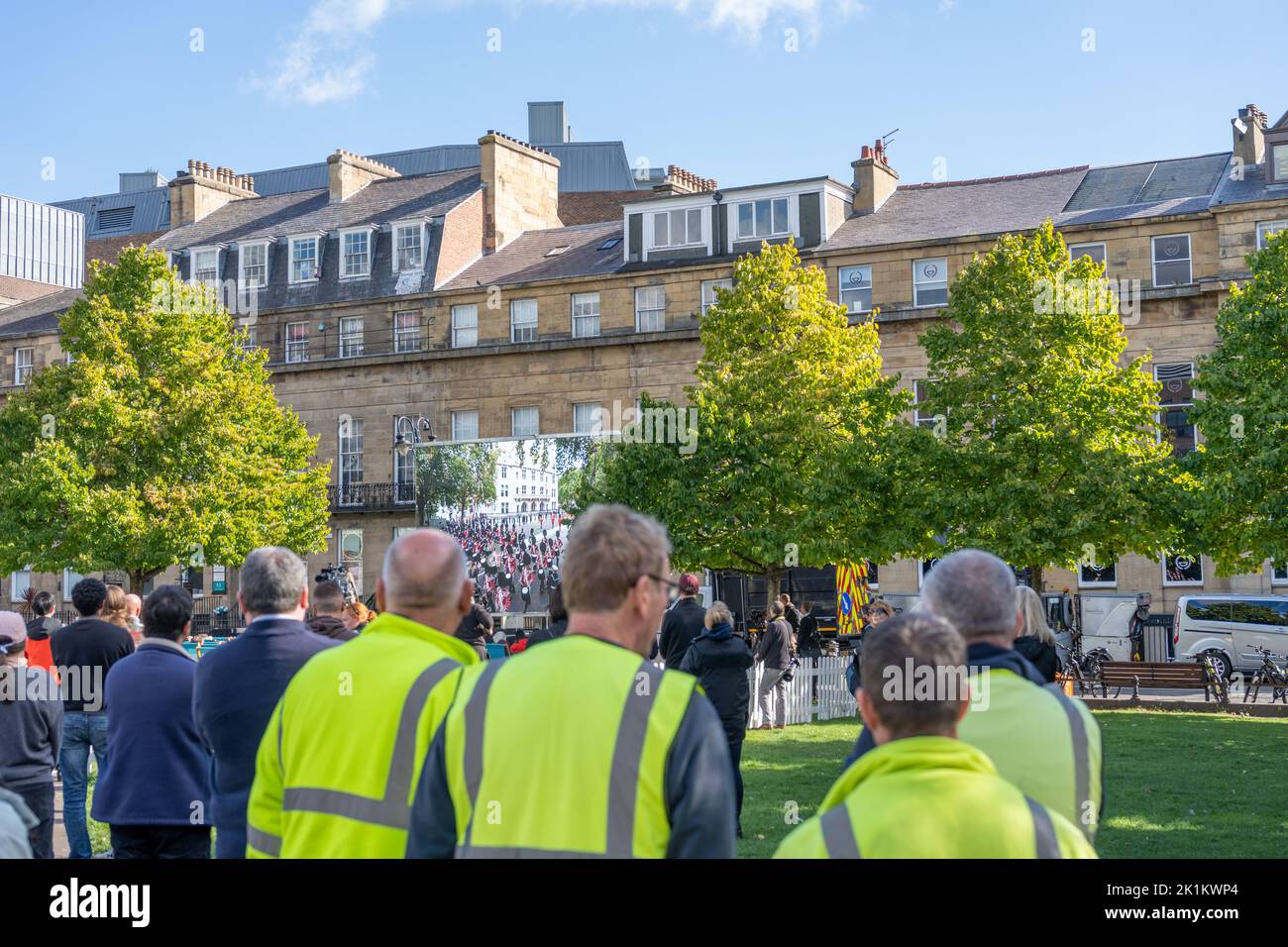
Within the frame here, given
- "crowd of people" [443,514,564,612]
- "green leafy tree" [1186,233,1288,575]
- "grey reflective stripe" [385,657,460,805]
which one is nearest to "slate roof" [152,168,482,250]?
"crowd of people" [443,514,564,612]

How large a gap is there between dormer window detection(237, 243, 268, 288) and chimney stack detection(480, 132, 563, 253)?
8.40 metres

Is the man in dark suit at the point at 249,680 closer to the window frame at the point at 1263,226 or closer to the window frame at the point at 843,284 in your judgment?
the window frame at the point at 1263,226

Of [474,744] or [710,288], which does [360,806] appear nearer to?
[474,744]

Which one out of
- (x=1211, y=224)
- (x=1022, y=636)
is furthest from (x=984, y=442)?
(x=1022, y=636)

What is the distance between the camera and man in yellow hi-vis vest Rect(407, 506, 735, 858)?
349 cm

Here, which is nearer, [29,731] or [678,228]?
[29,731]

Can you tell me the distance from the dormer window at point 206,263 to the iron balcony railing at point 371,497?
10095 mm

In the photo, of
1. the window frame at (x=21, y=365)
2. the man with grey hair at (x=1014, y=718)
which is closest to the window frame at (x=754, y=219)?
the window frame at (x=21, y=365)

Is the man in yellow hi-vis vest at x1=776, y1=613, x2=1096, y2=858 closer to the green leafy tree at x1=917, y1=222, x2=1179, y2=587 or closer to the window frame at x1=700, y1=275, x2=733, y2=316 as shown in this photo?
the green leafy tree at x1=917, y1=222, x2=1179, y2=587

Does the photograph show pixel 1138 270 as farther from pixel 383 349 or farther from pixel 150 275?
pixel 150 275

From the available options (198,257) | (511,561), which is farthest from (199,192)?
(511,561)

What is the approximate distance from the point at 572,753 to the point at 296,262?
49371mm

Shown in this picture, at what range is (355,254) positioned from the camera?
162 feet

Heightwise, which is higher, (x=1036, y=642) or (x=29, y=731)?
(x=1036, y=642)
